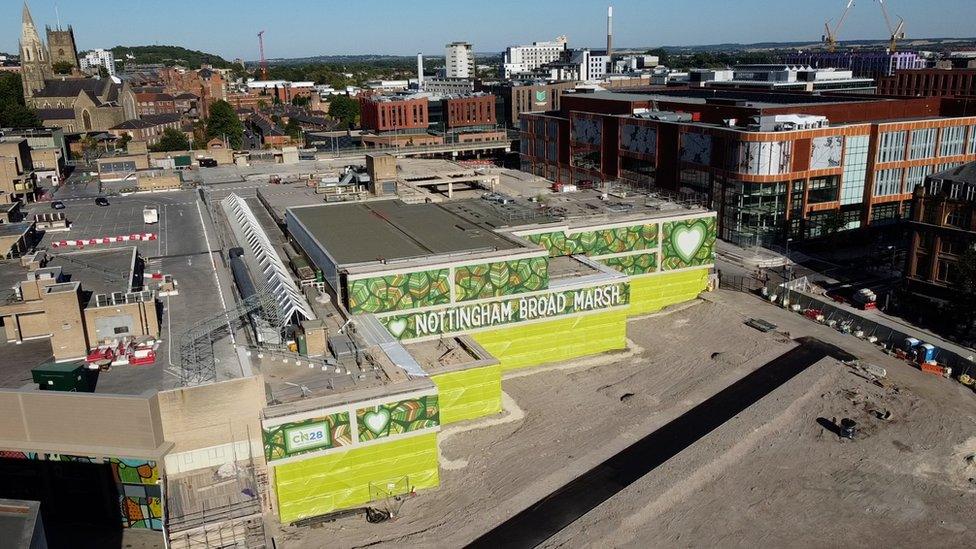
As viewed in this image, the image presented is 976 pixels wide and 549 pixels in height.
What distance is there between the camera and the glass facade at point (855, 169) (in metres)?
68.0

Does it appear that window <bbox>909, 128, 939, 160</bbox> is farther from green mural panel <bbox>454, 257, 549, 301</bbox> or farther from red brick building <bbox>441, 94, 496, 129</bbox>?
red brick building <bbox>441, 94, 496, 129</bbox>

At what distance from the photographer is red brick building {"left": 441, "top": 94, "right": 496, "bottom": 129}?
130 meters

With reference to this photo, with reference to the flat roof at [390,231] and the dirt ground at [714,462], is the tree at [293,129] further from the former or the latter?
the dirt ground at [714,462]

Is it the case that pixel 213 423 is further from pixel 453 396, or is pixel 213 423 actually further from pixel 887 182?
pixel 887 182

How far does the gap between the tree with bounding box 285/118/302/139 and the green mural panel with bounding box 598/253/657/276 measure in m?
106

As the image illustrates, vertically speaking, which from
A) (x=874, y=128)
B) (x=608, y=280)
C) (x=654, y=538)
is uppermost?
(x=874, y=128)

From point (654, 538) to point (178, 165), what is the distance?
85678mm

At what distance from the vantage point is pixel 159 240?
57.5m

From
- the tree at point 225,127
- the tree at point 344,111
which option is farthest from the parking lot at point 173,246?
the tree at point 344,111

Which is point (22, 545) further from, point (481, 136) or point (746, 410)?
point (481, 136)

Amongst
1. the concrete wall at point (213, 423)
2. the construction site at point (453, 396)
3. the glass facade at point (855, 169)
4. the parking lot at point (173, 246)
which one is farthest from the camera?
the glass facade at point (855, 169)

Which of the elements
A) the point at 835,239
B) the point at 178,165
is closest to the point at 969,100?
the point at 835,239

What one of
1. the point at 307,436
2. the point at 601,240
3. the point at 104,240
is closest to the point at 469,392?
the point at 307,436

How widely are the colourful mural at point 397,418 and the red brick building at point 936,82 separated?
9743 cm
